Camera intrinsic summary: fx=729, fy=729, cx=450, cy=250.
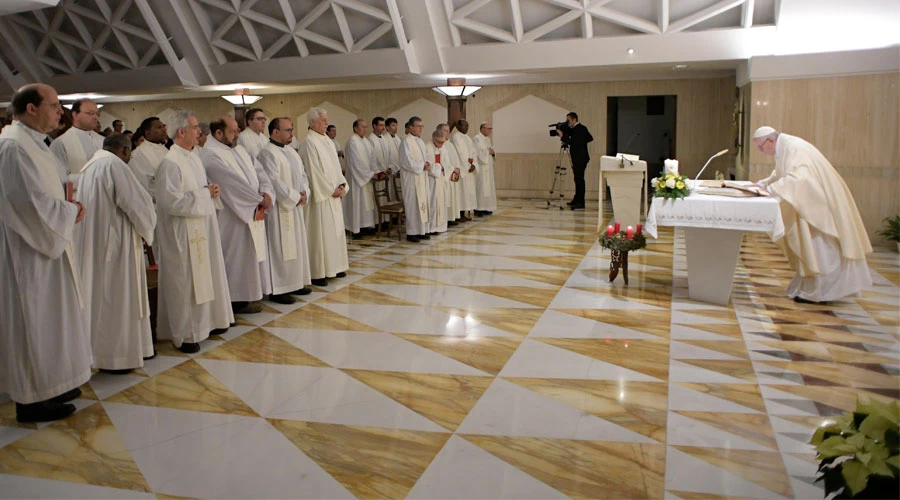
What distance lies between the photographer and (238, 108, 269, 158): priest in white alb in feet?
24.2

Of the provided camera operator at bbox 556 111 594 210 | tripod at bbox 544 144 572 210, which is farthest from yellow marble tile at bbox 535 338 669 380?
tripod at bbox 544 144 572 210

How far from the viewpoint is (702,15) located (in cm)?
1169

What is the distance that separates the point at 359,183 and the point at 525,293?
4.75 metres

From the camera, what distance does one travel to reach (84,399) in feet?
15.4

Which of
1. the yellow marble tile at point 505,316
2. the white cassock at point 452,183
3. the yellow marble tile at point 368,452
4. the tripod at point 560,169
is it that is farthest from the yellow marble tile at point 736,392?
the tripod at point 560,169

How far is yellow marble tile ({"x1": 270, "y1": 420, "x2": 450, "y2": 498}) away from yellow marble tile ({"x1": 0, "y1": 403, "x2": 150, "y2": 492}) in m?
0.84

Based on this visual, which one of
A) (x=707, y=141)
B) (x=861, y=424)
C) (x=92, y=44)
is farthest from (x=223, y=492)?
(x=92, y=44)

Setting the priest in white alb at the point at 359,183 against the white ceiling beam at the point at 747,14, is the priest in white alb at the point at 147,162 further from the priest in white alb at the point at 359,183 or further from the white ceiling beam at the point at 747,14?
the white ceiling beam at the point at 747,14

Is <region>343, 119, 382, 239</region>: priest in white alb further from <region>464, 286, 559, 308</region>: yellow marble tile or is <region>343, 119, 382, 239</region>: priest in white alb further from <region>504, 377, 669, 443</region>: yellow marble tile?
<region>504, 377, 669, 443</region>: yellow marble tile

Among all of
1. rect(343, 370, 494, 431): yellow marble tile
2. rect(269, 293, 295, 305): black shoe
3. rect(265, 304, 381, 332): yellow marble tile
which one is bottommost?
rect(343, 370, 494, 431): yellow marble tile

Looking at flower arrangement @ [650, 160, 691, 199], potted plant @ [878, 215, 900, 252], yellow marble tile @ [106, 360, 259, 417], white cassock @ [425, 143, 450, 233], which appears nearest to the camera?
yellow marble tile @ [106, 360, 259, 417]

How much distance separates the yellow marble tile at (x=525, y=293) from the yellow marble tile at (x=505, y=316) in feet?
1.06

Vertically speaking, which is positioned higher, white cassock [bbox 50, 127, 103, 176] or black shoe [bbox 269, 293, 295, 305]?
white cassock [bbox 50, 127, 103, 176]

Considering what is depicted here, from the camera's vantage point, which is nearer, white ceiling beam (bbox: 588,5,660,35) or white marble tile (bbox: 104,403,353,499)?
white marble tile (bbox: 104,403,353,499)
